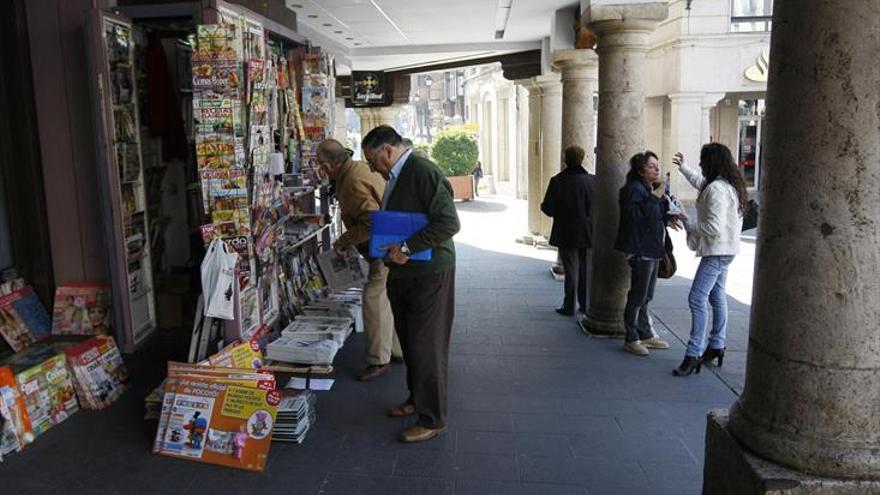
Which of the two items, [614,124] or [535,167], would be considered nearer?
[614,124]

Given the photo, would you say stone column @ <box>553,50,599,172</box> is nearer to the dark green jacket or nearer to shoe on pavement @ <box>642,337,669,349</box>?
shoe on pavement @ <box>642,337,669,349</box>

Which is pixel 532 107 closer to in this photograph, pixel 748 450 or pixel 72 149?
pixel 72 149

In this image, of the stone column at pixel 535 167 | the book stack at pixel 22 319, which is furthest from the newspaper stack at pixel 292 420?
the stone column at pixel 535 167

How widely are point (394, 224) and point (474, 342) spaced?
2613 millimetres

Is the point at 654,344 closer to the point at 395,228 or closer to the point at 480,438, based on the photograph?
the point at 480,438

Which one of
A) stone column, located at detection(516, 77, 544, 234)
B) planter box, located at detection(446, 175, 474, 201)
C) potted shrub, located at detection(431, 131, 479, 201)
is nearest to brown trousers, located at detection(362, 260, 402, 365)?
stone column, located at detection(516, 77, 544, 234)

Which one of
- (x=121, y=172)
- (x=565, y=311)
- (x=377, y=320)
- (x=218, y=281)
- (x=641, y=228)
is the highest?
(x=121, y=172)

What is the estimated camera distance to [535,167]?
40.4 ft

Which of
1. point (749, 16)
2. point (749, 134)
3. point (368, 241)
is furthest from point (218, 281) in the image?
point (749, 134)

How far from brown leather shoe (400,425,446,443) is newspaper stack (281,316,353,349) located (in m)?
1.39

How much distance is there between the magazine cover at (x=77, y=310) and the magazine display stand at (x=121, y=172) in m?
0.16

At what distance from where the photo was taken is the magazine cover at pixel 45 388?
4.34m

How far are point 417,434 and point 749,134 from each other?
870 inches

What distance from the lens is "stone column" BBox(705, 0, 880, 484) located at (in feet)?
7.82
